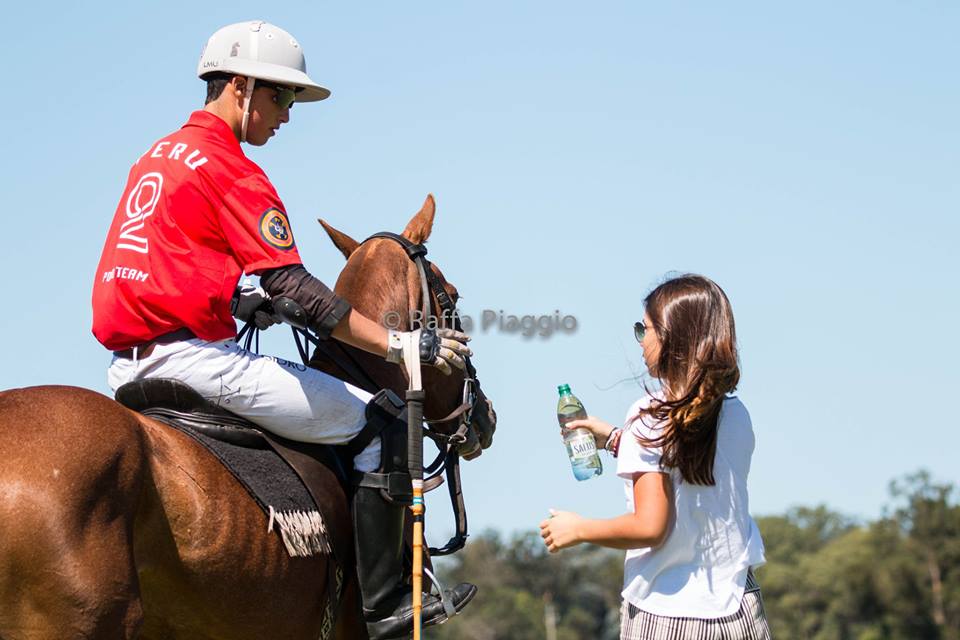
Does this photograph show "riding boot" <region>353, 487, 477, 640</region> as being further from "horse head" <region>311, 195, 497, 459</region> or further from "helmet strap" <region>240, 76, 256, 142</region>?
"helmet strap" <region>240, 76, 256, 142</region>

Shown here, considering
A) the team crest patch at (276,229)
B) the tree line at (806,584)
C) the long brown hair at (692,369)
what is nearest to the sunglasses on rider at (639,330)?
the long brown hair at (692,369)

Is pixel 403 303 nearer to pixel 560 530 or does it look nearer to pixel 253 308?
pixel 253 308

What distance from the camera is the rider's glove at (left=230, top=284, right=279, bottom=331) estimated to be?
669 centimetres

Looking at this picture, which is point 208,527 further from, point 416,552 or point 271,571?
point 416,552

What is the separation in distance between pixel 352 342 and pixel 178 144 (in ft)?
4.03

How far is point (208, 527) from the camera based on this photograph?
5648mm

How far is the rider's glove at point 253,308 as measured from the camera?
6.69 metres

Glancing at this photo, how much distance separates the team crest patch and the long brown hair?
197cm

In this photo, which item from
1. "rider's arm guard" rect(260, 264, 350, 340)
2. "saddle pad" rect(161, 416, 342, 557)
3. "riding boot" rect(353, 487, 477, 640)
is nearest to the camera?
"saddle pad" rect(161, 416, 342, 557)

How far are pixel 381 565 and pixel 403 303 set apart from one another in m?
1.59

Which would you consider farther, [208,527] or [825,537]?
[825,537]

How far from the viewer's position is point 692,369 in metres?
5.02

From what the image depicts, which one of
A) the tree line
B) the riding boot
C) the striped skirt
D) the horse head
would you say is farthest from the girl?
the tree line

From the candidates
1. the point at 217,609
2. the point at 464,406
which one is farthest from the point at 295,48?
the point at 217,609
